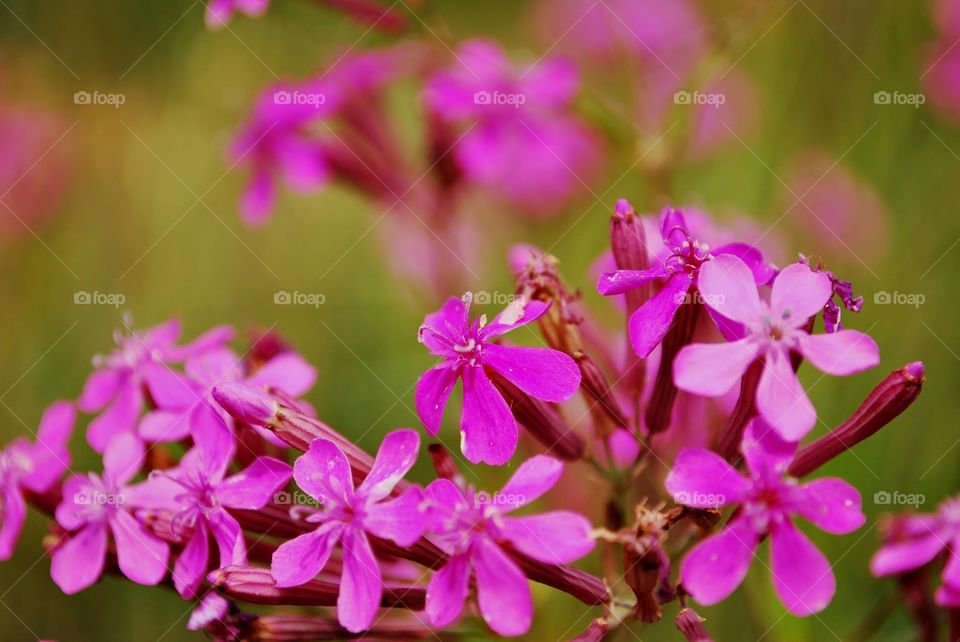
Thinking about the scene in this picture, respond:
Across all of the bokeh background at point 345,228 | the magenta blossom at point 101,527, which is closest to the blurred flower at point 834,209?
the bokeh background at point 345,228

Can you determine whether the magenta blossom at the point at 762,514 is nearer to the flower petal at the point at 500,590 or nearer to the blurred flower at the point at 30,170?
the flower petal at the point at 500,590

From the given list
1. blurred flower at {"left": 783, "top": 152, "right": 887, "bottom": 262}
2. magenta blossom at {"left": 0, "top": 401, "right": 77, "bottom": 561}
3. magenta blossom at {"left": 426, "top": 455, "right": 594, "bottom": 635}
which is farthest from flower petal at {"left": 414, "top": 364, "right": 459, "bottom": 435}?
blurred flower at {"left": 783, "top": 152, "right": 887, "bottom": 262}

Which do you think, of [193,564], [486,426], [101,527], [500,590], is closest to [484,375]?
[486,426]

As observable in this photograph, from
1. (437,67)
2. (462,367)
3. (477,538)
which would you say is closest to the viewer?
(477,538)

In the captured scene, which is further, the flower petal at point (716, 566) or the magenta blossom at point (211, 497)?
the magenta blossom at point (211, 497)

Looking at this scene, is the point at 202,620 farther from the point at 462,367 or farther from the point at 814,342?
the point at 814,342

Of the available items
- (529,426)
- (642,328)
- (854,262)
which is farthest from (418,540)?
(854,262)

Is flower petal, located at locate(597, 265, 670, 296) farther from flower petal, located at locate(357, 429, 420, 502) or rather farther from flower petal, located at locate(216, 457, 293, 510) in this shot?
flower petal, located at locate(216, 457, 293, 510)
